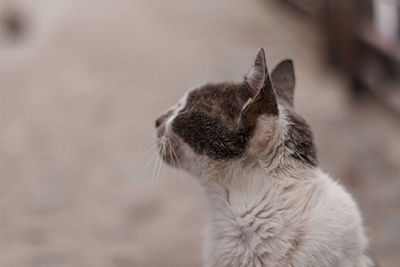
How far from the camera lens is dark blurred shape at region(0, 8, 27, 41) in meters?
6.56

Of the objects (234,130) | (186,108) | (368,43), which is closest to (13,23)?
(368,43)

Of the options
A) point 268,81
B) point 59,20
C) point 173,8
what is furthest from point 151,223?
point 173,8

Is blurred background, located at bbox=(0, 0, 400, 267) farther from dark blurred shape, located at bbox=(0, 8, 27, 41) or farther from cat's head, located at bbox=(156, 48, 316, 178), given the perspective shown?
cat's head, located at bbox=(156, 48, 316, 178)

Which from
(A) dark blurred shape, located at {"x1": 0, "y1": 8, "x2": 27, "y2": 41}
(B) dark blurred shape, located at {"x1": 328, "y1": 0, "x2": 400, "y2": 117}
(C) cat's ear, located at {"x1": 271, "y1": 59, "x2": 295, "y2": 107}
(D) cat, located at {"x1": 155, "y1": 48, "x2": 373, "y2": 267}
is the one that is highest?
(A) dark blurred shape, located at {"x1": 0, "y1": 8, "x2": 27, "y2": 41}

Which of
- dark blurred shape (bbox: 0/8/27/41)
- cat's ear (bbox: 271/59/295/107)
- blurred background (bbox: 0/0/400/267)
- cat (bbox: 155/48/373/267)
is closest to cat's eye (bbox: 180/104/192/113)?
cat (bbox: 155/48/373/267)

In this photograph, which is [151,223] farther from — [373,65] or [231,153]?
[373,65]

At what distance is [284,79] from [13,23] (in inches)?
216

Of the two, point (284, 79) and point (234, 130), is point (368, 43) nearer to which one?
point (284, 79)

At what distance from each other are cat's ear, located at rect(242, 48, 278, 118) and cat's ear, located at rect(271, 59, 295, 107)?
1.09ft

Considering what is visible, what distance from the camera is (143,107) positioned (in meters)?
5.38

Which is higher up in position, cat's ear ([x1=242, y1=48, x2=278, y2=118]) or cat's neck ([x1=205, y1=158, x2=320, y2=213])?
cat's ear ([x1=242, y1=48, x2=278, y2=118])

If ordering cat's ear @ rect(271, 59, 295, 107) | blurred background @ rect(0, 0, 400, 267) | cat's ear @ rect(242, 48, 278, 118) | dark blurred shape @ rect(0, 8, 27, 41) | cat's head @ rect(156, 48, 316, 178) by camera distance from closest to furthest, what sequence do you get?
cat's ear @ rect(242, 48, 278, 118), cat's head @ rect(156, 48, 316, 178), cat's ear @ rect(271, 59, 295, 107), blurred background @ rect(0, 0, 400, 267), dark blurred shape @ rect(0, 8, 27, 41)

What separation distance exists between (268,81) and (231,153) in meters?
0.35

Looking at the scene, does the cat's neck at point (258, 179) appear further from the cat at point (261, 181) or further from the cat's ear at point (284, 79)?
the cat's ear at point (284, 79)
